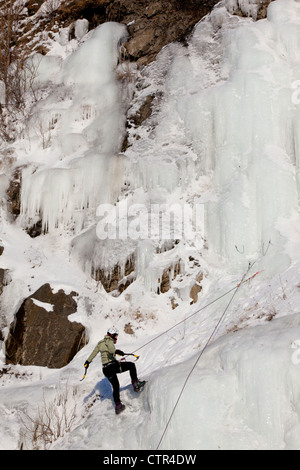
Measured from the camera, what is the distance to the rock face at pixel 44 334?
33.1ft

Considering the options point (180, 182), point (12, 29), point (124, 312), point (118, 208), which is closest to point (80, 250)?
point (118, 208)

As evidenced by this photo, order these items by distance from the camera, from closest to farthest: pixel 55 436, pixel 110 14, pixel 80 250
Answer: pixel 55 436
pixel 80 250
pixel 110 14

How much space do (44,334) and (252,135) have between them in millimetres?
6750

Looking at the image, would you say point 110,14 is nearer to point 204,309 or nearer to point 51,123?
point 51,123

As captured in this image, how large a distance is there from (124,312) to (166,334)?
4.64 ft

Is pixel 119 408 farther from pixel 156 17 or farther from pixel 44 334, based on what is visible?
pixel 156 17

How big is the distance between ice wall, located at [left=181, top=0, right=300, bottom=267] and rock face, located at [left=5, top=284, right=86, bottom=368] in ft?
12.0

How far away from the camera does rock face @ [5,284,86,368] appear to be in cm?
1009

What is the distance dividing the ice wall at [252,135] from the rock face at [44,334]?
3667 millimetres

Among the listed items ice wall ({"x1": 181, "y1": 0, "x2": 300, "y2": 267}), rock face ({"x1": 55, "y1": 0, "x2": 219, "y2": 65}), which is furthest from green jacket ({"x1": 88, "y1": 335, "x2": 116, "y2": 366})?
rock face ({"x1": 55, "y1": 0, "x2": 219, "y2": 65})

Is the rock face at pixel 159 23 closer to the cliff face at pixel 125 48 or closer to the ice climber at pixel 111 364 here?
the cliff face at pixel 125 48

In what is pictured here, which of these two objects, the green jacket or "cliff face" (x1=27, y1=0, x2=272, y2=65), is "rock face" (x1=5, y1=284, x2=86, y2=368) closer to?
the green jacket

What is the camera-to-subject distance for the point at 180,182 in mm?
12180

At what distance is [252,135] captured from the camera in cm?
1160
